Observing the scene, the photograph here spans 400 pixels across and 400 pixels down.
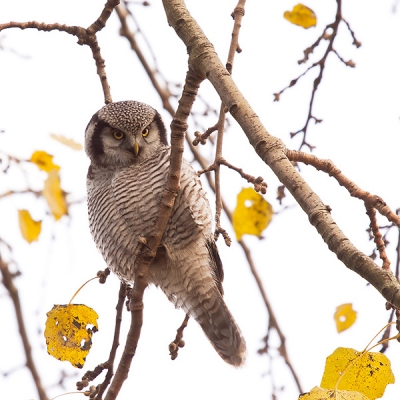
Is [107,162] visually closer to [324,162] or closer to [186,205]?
[186,205]

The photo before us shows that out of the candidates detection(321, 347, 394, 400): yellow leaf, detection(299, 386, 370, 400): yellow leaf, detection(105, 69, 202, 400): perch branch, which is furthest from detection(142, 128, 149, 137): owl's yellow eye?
detection(299, 386, 370, 400): yellow leaf

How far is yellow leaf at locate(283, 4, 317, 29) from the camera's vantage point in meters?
3.25

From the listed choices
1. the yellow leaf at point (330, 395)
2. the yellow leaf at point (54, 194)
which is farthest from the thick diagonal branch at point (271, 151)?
the yellow leaf at point (54, 194)

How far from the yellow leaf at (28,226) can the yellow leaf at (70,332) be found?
316 mm

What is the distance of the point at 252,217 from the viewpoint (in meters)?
2.42

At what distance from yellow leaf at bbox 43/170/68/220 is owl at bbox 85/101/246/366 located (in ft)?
2.00

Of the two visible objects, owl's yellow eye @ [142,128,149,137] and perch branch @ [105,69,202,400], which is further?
owl's yellow eye @ [142,128,149,137]

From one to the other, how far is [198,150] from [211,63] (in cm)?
195

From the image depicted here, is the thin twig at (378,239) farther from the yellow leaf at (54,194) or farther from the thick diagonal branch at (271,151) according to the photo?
the yellow leaf at (54,194)

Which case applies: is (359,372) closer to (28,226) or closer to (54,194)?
(54,194)

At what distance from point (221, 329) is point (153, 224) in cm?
64

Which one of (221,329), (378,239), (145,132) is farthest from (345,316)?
(145,132)

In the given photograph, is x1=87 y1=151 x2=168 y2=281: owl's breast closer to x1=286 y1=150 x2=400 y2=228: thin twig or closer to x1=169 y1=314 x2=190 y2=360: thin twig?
x1=169 y1=314 x2=190 y2=360: thin twig

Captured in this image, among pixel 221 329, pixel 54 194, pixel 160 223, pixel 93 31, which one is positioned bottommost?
pixel 221 329
